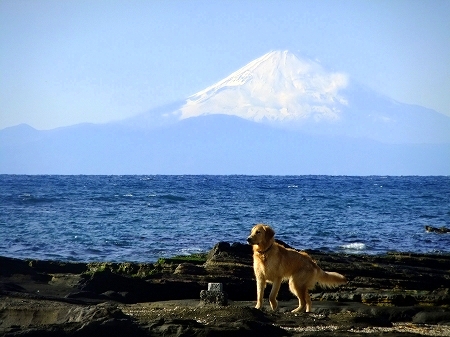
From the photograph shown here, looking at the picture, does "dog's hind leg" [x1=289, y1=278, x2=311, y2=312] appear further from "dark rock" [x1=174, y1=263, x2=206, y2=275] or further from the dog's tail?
"dark rock" [x1=174, y1=263, x2=206, y2=275]

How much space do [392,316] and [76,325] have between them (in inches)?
201

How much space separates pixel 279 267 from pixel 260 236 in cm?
65

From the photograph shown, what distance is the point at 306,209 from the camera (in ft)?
180

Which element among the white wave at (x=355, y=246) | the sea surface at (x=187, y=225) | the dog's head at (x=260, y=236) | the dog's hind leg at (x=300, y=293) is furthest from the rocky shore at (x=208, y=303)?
the sea surface at (x=187, y=225)

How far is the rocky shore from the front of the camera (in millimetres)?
11398

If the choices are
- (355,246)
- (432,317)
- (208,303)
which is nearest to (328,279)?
(208,303)

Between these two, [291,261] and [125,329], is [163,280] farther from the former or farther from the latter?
[125,329]

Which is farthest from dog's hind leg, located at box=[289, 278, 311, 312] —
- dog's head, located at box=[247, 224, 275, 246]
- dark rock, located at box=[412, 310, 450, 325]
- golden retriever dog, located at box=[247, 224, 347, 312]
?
dark rock, located at box=[412, 310, 450, 325]

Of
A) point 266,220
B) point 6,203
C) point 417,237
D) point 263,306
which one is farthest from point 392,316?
point 6,203

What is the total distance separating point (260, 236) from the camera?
1455 cm

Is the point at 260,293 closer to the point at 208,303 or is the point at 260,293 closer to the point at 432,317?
the point at 208,303

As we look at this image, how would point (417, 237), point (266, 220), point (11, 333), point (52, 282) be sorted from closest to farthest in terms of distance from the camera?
1. point (11, 333)
2. point (52, 282)
3. point (417, 237)
4. point (266, 220)

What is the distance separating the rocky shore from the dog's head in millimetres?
1077

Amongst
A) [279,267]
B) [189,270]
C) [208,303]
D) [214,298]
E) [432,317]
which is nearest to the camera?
[432,317]
